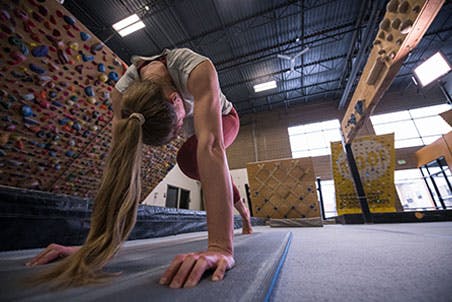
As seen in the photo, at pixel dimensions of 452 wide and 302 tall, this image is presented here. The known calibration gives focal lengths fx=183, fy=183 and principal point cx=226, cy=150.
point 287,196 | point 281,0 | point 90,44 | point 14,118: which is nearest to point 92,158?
point 14,118

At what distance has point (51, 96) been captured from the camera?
1.41 metres

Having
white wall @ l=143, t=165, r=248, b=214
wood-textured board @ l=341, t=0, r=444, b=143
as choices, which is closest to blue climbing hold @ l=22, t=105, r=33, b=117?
wood-textured board @ l=341, t=0, r=444, b=143

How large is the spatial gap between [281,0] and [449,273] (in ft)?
17.9

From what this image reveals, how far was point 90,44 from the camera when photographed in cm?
125

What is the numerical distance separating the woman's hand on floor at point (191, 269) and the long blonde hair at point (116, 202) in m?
0.14

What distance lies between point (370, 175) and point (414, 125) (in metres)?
6.58

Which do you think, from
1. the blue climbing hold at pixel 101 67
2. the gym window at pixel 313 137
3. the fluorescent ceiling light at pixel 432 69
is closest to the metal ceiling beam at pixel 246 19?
the fluorescent ceiling light at pixel 432 69

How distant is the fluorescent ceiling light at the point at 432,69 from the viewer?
12.7ft

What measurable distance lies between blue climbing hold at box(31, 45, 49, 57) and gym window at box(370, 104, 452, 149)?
904cm

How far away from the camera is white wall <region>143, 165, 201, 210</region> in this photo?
198 inches

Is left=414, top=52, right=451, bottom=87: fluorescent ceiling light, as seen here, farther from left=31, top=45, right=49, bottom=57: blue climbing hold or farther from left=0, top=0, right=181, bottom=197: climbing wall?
left=31, top=45, right=49, bottom=57: blue climbing hold

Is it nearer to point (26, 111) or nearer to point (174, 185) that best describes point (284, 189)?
point (26, 111)

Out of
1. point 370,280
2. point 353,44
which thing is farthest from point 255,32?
point 370,280

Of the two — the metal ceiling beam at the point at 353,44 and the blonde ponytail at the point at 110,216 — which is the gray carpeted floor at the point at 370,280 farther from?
the metal ceiling beam at the point at 353,44
